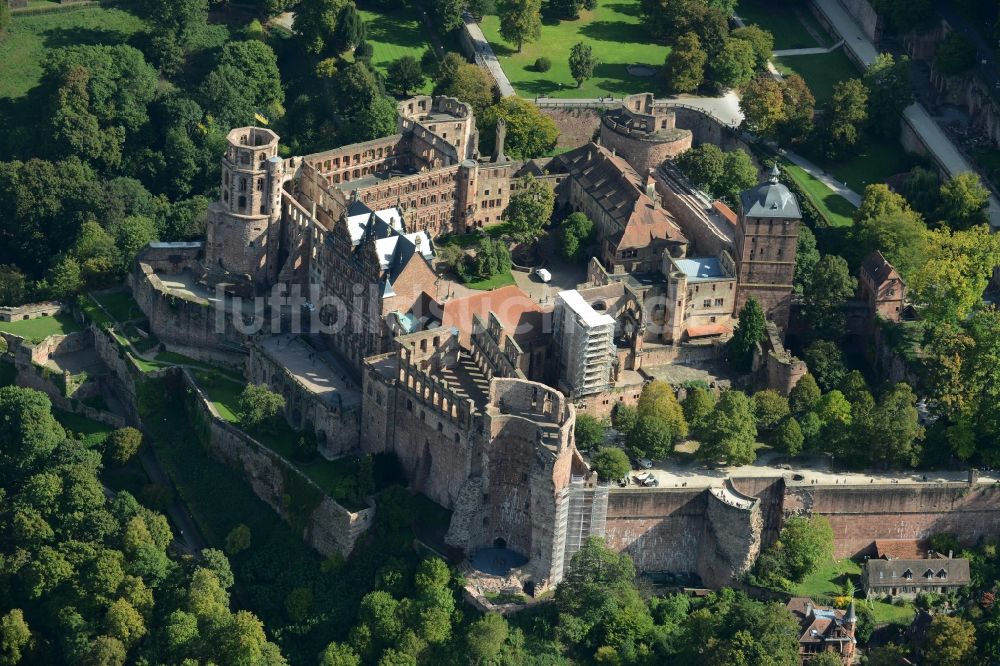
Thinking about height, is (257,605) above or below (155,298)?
below

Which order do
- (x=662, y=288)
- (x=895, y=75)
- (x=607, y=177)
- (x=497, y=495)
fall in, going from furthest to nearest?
(x=895, y=75)
(x=607, y=177)
(x=662, y=288)
(x=497, y=495)

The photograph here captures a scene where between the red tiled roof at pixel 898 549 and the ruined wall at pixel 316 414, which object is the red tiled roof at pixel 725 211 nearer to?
the red tiled roof at pixel 898 549

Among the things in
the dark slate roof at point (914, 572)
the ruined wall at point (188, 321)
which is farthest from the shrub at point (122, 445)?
the dark slate roof at point (914, 572)

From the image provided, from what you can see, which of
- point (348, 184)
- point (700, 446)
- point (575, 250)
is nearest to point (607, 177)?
point (575, 250)

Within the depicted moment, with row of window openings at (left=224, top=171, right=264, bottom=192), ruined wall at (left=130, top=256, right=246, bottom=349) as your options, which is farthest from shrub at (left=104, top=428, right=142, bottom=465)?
row of window openings at (left=224, top=171, right=264, bottom=192)

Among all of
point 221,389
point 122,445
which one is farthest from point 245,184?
point 122,445

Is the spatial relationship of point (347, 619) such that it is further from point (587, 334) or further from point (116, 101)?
point (116, 101)

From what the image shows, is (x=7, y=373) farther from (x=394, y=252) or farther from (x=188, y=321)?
(x=394, y=252)

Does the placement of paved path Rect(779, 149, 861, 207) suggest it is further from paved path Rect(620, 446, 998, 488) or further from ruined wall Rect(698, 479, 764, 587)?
ruined wall Rect(698, 479, 764, 587)
